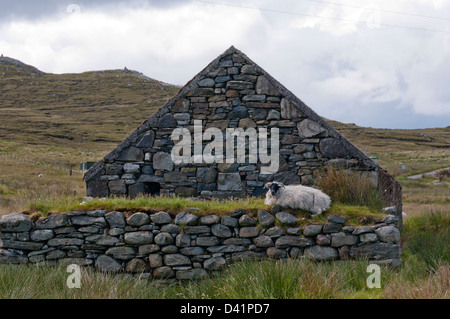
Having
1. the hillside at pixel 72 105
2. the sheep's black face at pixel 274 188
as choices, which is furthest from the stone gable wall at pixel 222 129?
the hillside at pixel 72 105

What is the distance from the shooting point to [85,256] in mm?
7285

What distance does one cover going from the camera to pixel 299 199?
7.18m

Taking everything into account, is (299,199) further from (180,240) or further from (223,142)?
(223,142)

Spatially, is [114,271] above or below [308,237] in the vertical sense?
below

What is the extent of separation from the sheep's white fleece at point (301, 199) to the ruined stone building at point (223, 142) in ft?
7.93

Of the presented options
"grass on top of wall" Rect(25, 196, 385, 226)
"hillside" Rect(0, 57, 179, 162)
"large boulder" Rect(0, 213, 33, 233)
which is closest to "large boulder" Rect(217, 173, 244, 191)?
"grass on top of wall" Rect(25, 196, 385, 226)

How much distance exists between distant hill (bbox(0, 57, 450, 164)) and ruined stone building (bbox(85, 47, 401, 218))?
45121 millimetres

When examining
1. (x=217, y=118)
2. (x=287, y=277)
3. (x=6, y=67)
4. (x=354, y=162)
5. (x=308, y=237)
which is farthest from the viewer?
(x=6, y=67)

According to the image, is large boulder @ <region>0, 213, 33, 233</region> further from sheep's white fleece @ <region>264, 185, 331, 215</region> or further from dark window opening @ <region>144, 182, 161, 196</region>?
sheep's white fleece @ <region>264, 185, 331, 215</region>

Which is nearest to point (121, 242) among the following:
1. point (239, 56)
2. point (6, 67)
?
point (239, 56)

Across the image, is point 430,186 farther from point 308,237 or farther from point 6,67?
point 6,67

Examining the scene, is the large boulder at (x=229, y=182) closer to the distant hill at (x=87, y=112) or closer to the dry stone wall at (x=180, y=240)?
the dry stone wall at (x=180, y=240)

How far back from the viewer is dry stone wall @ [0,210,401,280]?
6.84 metres
